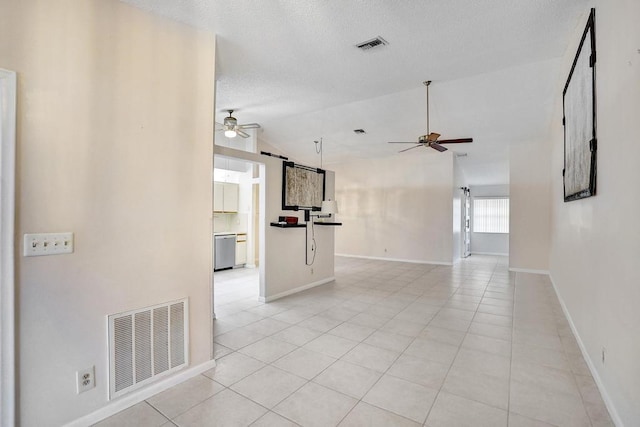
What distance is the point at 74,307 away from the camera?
6.06ft

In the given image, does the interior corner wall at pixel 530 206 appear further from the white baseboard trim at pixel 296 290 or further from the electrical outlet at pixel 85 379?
the electrical outlet at pixel 85 379

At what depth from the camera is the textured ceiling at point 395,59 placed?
256 cm

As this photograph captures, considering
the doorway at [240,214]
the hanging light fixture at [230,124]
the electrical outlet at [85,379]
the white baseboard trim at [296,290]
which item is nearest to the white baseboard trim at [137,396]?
the electrical outlet at [85,379]

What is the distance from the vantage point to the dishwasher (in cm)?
682

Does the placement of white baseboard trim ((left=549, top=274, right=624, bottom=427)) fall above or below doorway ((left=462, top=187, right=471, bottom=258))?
below

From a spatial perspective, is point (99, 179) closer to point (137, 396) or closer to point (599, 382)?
point (137, 396)

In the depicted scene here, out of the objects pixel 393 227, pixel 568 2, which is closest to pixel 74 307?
pixel 568 2

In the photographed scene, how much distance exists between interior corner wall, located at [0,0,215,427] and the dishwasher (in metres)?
4.47

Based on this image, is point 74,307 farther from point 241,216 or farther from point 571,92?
point 241,216

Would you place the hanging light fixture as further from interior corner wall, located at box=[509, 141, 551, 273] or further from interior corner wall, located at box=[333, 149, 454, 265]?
interior corner wall, located at box=[509, 141, 551, 273]

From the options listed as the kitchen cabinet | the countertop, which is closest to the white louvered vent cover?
the countertop

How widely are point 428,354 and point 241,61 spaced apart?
140 inches

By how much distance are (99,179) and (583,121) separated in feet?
12.3

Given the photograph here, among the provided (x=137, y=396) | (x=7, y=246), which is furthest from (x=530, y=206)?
(x=7, y=246)
